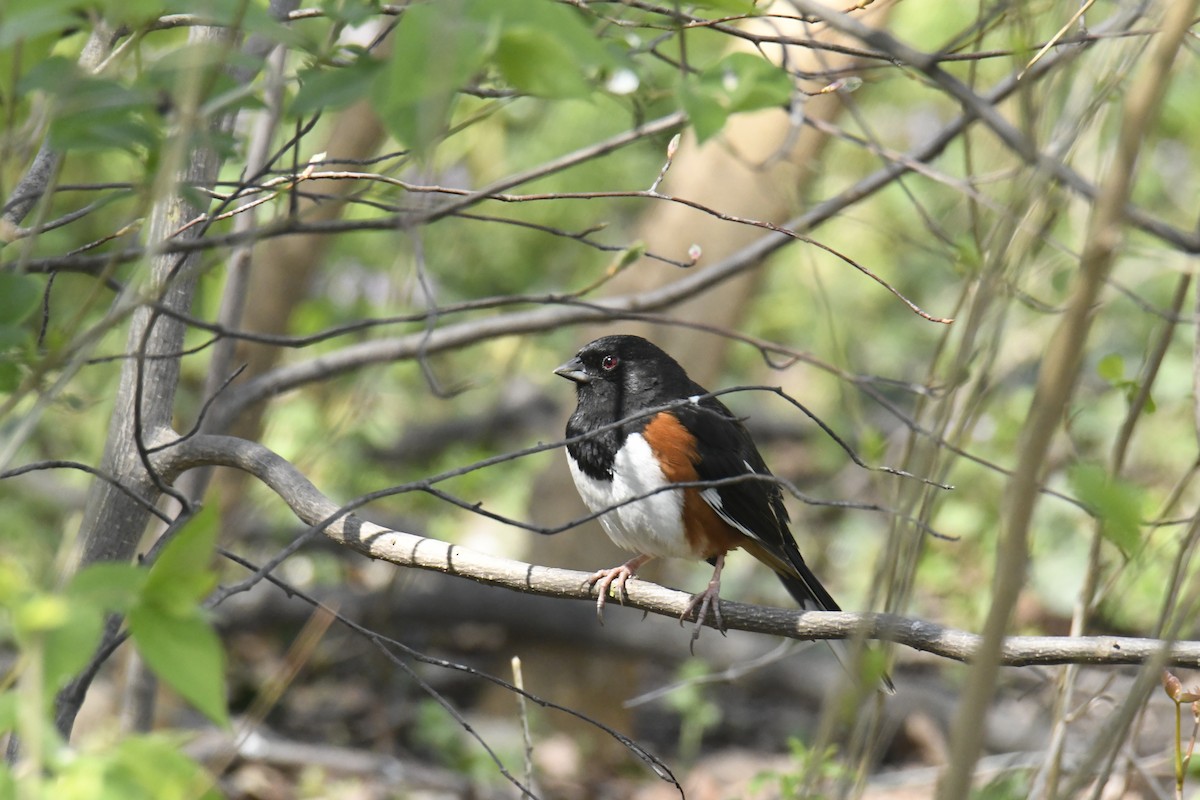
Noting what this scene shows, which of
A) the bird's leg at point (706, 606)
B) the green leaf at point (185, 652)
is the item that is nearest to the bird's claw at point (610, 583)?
the bird's leg at point (706, 606)

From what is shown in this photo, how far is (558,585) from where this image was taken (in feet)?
6.15

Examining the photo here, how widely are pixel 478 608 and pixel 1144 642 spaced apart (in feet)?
12.1

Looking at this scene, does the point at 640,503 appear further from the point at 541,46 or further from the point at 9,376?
the point at 541,46

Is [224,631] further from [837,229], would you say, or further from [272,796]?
[837,229]

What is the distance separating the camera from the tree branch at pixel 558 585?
151 cm

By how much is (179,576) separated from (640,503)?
1939 millimetres

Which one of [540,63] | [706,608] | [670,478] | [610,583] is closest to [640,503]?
[670,478]

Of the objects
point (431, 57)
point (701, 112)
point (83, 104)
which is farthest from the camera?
point (701, 112)

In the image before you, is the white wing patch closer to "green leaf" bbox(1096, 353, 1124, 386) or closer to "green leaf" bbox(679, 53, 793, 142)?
"green leaf" bbox(1096, 353, 1124, 386)

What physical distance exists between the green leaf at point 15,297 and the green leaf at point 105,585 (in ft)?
1.53

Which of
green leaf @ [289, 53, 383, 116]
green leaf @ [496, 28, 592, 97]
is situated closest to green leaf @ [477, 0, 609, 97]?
green leaf @ [496, 28, 592, 97]

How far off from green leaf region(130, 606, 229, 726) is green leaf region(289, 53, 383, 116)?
534 millimetres

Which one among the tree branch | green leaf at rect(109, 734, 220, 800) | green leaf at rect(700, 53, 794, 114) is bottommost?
the tree branch

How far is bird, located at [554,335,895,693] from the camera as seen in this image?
2846mm
